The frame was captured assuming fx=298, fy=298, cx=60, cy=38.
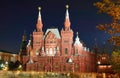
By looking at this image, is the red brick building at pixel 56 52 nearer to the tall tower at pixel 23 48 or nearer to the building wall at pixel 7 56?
the tall tower at pixel 23 48

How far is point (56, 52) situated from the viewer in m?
79.8

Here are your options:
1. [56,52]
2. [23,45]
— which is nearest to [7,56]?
[23,45]

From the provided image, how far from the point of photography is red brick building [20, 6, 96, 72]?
78062mm

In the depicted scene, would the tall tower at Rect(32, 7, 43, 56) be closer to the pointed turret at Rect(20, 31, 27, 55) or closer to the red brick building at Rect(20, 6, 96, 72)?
the red brick building at Rect(20, 6, 96, 72)

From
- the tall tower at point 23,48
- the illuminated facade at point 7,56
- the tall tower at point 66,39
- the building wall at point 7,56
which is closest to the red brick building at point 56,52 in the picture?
the tall tower at point 66,39

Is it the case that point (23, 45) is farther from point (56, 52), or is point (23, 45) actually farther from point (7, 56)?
point (7, 56)

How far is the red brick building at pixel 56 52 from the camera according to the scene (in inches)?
3073

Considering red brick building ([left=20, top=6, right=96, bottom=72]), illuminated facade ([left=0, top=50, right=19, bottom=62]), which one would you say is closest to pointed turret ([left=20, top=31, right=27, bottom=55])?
red brick building ([left=20, top=6, right=96, bottom=72])

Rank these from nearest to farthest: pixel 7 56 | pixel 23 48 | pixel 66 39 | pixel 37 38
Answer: pixel 66 39 → pixel 37 38 → pixel 23 48 → pixel 7 56

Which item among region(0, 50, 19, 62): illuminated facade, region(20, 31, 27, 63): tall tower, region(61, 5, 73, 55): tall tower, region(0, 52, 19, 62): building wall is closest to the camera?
region(61, 5, 73, 55): tall tower

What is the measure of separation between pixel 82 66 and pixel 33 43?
15.2 meters

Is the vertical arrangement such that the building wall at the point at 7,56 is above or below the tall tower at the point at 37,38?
below

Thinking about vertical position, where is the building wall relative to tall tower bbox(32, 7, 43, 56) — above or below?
below

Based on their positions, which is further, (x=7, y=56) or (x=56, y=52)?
(x=7, y=56)
